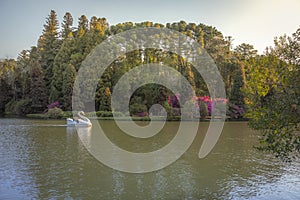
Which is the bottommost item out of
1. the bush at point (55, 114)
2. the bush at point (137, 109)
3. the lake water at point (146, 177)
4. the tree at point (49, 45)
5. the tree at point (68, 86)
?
the lake water at point (146, 177)

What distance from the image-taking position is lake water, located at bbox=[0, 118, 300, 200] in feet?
24.0

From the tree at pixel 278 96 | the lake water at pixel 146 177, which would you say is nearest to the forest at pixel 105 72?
the lake water at pixel 146 177

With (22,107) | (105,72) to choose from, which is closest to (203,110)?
(105,72)

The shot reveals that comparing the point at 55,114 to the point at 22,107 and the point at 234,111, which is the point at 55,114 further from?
the point at 234,111

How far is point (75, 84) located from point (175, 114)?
39.7ft

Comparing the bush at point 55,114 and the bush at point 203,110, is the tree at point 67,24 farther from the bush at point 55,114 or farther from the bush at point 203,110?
the bush at point 203,110

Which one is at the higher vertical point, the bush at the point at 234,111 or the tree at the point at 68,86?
the tree at the point at 68,86

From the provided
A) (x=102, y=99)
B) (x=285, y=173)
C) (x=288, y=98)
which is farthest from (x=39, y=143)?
(x=102, y=99)

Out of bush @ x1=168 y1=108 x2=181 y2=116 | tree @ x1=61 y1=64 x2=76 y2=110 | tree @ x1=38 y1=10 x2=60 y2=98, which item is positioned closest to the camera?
bush @ x1=168 y1=108 x2=181 y2=116

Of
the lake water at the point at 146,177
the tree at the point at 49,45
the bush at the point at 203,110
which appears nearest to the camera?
the lake water at the point at 146,177

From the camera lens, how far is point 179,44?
1518 inches

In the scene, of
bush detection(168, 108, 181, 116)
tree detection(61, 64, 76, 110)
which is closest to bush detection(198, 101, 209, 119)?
bush detection(168, 108, 181, 116)

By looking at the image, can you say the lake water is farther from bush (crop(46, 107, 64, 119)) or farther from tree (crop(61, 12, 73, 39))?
tree (crop(61, 12, 73, 39))

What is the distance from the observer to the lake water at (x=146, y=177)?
733 centimetres
